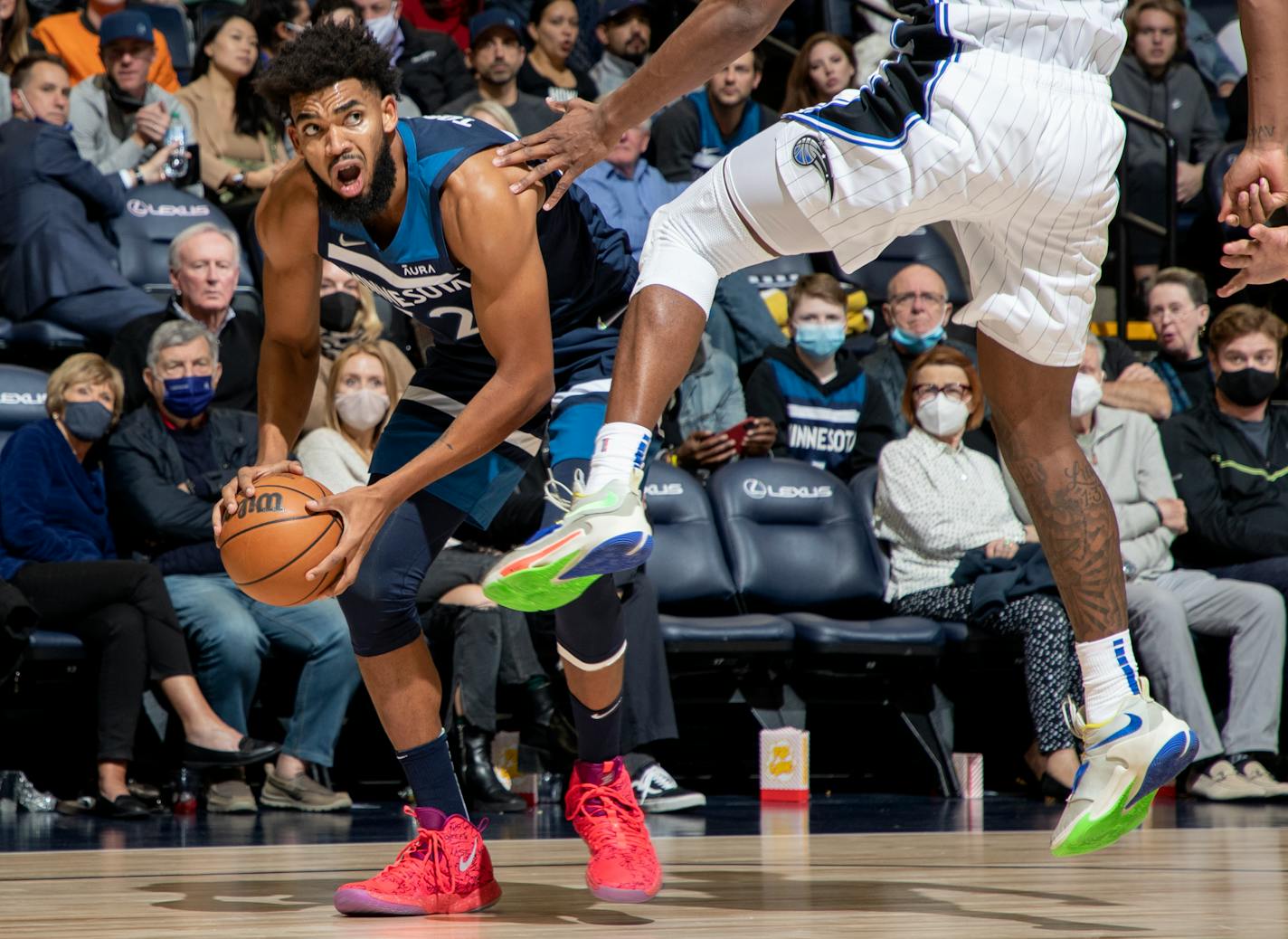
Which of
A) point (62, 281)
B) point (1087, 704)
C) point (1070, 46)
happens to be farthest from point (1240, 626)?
point (62, 281)

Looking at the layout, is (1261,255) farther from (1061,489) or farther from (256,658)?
(256,658)

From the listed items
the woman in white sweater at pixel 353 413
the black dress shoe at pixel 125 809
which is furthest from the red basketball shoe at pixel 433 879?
the woman in white sweater at pixel 353 413

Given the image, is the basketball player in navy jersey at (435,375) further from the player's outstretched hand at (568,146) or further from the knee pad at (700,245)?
the knee pad at (700,245)

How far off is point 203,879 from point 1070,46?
7.71 feet

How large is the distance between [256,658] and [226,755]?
36 centimetres

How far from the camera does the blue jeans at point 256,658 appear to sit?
5195 millimetres

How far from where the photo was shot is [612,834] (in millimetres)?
3107

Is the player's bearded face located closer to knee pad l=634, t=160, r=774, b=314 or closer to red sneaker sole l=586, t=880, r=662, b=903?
knee pad l=634, t=160, r=774, b=314

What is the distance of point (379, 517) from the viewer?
2838 mm

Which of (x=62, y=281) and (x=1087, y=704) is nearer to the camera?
(x=1087, y=704)

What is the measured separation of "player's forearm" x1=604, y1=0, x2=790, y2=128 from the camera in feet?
8.79

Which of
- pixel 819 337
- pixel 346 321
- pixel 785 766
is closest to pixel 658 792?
pixel 785 766

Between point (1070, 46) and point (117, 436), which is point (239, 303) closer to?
point (117, 436)

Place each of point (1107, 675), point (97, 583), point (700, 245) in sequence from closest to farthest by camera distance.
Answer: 1. point (700, 245)
2. point (1107, 675)
3. point (97, 583)
